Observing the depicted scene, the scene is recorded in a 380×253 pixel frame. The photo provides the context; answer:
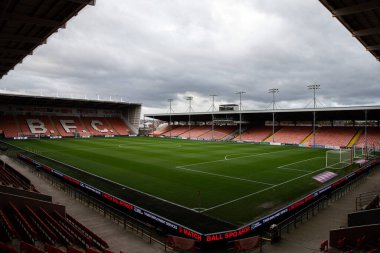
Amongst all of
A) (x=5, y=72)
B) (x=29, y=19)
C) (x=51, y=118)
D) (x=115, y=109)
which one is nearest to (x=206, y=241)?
(x=29, y=19)

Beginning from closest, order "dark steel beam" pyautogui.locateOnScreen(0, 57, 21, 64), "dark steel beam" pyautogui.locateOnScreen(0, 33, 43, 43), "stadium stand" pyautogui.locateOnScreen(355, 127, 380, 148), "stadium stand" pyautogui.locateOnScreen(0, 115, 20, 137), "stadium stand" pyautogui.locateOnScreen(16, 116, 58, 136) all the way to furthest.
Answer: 1. "dark steel beam" pyautogui.locateOnScreen(0, 33, 43, 43)
2. "dark steel beam" pyautogui.locateOnScreen(0, 57, 21, 64)
3. "stadium stand" pyautogui.locateOnScreen(355, 127, 380, 148)
4. "stadium stand" pyautogui.locateOnScreen(0, 115, 20, 137)
5. "stadium stand" pyautogui.locateOnScreen(16, 116, 58, 136)

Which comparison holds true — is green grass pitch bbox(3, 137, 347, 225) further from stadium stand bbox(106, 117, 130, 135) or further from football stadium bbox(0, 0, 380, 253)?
stadium stand bbox(106, 117, 130, 135)

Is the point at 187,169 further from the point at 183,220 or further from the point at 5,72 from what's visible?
the point at 5,72

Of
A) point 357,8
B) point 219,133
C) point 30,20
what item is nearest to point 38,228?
point 30,20

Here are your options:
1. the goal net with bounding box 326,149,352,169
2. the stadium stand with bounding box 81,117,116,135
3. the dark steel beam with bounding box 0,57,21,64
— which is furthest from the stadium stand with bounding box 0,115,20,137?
the goal net with bounding box 326,149,352,169

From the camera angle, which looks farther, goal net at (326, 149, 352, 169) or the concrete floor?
goal net at (326, 149, 352, 169)

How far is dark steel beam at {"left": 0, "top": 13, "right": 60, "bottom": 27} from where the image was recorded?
40.9 ft

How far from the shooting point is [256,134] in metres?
77.3

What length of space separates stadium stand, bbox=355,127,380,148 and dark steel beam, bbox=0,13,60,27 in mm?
57585

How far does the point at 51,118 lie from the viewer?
85250 mm

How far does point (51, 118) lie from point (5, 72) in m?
65.8

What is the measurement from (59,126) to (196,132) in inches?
1570

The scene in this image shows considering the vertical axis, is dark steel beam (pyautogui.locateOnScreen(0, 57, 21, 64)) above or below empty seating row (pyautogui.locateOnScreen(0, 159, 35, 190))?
above

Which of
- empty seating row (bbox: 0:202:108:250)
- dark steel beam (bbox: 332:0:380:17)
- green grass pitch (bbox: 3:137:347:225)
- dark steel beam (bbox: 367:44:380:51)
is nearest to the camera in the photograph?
dark steel beam (bbox: 332:0:380:17)
